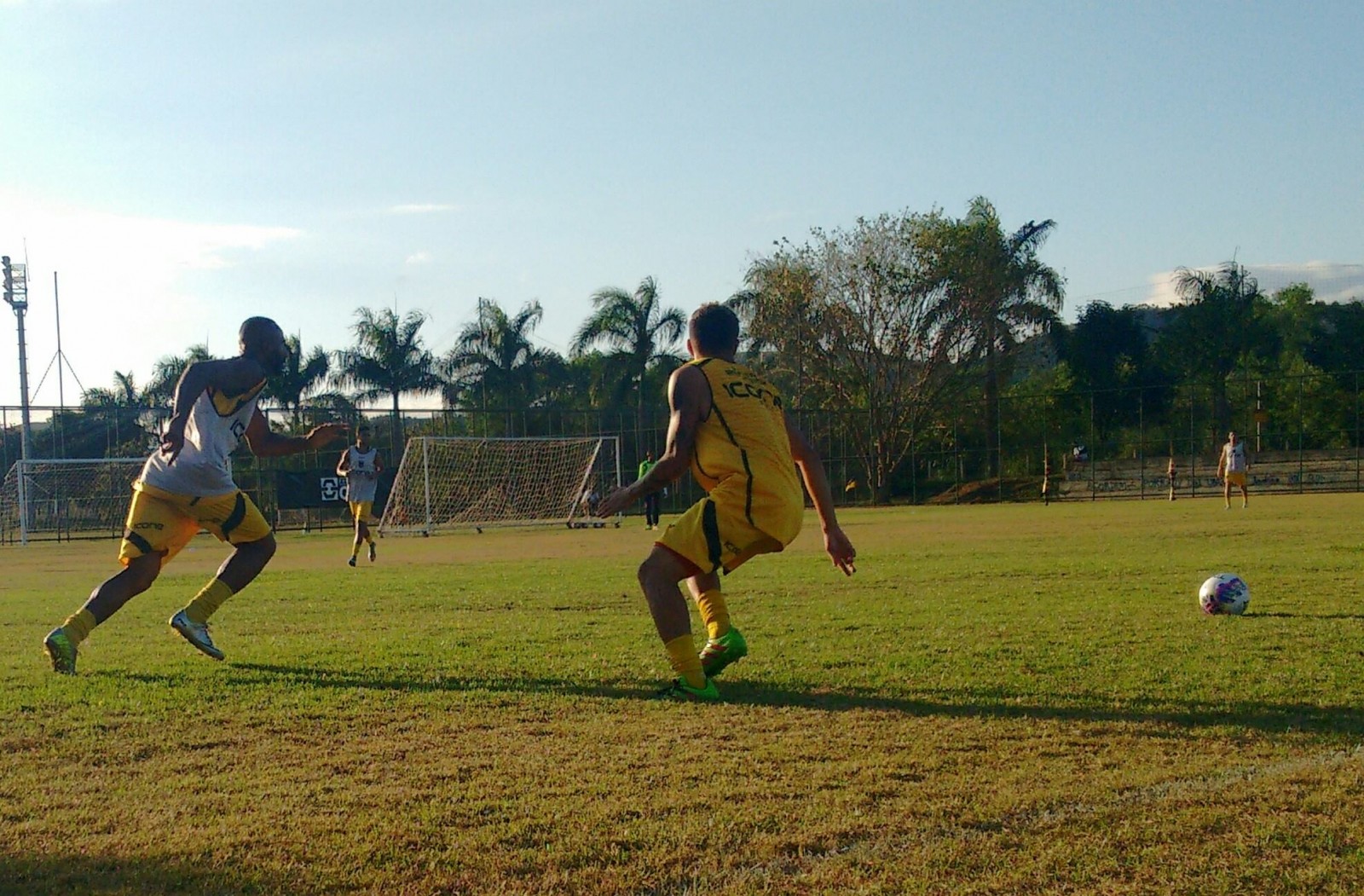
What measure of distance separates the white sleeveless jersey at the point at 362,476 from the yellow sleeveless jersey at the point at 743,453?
40.2 feet

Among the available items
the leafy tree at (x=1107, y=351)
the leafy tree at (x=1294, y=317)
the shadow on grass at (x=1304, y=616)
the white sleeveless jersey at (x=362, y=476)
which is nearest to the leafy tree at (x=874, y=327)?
the leafy tree at (x=1107, y=351)

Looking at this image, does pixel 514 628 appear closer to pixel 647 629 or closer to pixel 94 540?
pixel 647 629

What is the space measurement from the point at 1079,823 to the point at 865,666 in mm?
2900

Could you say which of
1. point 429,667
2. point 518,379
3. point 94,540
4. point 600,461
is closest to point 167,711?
point 429,667

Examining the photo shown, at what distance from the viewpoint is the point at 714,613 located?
19.8ft

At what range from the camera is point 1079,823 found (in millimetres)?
3430

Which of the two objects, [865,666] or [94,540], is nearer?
[865,666]

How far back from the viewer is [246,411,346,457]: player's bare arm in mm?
7344

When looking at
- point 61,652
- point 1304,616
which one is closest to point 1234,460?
point 1304,616

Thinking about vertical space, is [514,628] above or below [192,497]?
below

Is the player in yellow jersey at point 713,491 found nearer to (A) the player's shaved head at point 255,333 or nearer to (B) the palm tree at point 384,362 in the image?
(A) the player's shaved head at point 255,333

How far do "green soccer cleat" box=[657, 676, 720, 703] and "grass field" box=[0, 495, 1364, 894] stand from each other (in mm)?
103

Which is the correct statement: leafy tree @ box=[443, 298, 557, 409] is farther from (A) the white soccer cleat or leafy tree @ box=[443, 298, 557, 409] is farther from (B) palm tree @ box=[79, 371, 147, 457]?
(A) the white soccer cleat

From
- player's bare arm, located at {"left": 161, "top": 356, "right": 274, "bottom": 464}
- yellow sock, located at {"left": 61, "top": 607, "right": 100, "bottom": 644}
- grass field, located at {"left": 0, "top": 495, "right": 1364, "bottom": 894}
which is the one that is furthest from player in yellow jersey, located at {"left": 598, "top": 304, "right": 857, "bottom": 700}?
yellow sock, located at {"left": 61, "top": 607, "right": 100, "bottom": 644}
